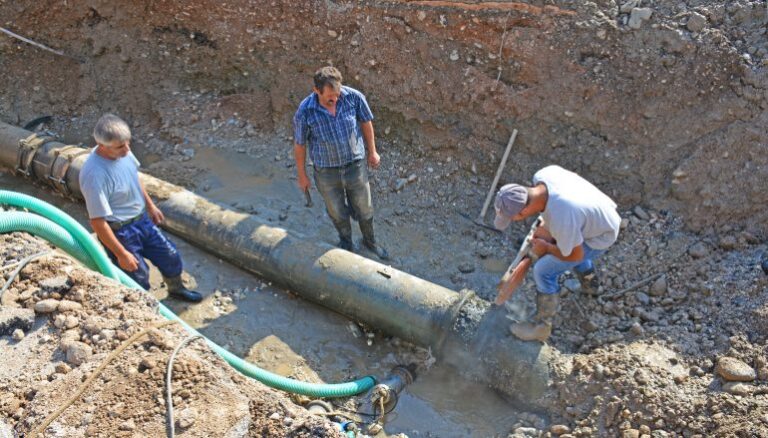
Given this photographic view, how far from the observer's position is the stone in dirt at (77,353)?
3.64 meters

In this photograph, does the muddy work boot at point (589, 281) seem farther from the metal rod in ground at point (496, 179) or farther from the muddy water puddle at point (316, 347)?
the metal rod in ground at point (496, 179)

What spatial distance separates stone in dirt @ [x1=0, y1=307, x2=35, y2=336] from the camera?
148 inches

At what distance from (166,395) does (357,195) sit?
2651mm

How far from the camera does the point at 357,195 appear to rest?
559cm

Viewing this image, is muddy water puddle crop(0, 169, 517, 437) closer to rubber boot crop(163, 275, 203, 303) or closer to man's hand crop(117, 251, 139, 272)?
rubber boot crop(163, 275, 203, 303)

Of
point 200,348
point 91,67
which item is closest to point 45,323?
point 200,348

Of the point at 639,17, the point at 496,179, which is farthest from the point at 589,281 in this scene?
the point at 639,17

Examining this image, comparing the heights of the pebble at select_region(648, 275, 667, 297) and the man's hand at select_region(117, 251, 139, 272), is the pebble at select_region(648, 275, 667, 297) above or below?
below

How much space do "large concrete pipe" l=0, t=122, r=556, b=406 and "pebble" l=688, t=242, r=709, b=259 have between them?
1696mm

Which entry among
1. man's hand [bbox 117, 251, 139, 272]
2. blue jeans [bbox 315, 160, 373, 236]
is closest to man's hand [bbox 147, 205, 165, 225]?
man's hand [bbox 117, 251, 139, 272]

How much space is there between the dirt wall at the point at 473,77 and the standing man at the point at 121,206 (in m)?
2.95

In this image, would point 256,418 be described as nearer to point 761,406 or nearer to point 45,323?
point 45,323

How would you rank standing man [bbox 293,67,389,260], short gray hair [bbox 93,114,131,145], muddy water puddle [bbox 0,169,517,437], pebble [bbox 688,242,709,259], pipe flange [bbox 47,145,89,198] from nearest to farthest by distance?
short gray hair [bbox 93,114,131,145]
muddy water puddle [bbox 0,169,517,437]
standing man [bbox 293,67,389,260]
pebble [bbox 688,242,709,259]
pipe flange [bbox 47,145,89,198]

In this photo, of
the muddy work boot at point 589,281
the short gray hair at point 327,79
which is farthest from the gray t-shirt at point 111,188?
the muddy work boot at point 589,281
